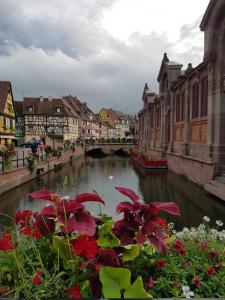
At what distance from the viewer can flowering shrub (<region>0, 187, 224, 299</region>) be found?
2.12 m

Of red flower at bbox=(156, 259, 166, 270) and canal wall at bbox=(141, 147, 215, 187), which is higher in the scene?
red flower at bbox=(156, 259, 166, 270)

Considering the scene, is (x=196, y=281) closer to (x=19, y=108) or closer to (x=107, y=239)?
(x=107, y=239)

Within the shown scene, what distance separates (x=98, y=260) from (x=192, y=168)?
2238 centimetres

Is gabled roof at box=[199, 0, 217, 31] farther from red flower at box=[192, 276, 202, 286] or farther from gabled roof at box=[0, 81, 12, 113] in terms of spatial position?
gabled roof at box=[0, 81, 12, 113]

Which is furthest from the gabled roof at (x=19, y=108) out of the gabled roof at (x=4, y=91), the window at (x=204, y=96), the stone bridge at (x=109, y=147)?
the window at (x=204, y=96)

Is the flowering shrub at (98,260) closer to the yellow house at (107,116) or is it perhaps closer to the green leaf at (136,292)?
the green leaf at (136,292)

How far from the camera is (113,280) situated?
2.02 m

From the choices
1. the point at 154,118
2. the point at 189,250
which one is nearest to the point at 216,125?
the point at 189,250

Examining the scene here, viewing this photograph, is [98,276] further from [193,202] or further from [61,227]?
[193,202]

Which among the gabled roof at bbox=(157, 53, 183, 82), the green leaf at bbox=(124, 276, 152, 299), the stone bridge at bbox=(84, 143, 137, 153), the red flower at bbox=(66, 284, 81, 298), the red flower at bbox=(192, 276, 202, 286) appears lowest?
the stone bridge at bbox=(84, 143, 137, 153)

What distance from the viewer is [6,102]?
43031 millimetres

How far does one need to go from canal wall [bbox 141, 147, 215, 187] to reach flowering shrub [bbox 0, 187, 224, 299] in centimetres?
1685

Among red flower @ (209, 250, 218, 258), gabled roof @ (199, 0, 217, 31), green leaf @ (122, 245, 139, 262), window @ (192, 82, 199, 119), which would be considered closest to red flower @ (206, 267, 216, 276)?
red flower @ (209, 250, 218, 258)

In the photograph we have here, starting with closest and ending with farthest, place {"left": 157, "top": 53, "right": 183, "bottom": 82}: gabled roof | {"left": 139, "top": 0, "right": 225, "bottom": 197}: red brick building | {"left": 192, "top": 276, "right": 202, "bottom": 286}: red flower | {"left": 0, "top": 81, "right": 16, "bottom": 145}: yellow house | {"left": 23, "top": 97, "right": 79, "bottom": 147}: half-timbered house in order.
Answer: {"left": 192, "top": 276, "right": 202, "bottom": 286}: red flower → {"left": 139, "top": 0, "right": 225, "bottom": 197}: red brick building → {"left": 157, "top": 53, "right": 183, "bottom": 82}: gabled roof → {"left": 0, "top": 81, "right": 16, "bottom": 145}: yellow house → {"left": 23, "top": 97, "right": 79, "bottom": 147}: half-timbered house
